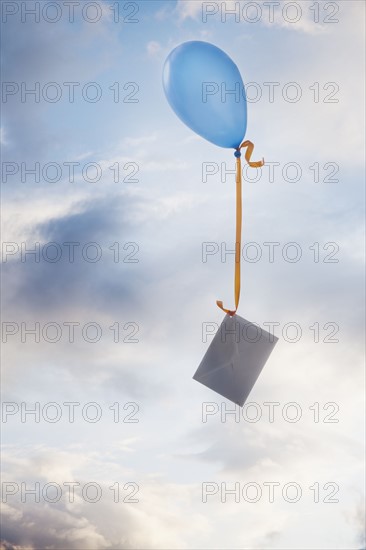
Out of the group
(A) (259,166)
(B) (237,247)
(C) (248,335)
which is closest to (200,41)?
(A) (259,166)

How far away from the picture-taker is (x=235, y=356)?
498cm

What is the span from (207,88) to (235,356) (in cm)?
218

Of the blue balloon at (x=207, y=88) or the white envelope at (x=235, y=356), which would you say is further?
the blue balloon at (x=207, y=88)

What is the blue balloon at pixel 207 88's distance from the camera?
506 cm

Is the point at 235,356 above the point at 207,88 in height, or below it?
below

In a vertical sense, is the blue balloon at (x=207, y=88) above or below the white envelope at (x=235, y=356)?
above

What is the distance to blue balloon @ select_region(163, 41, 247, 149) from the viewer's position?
506 centimetres

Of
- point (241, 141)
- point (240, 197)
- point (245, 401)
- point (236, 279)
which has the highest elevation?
point (241, 141)

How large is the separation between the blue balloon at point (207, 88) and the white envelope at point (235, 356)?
1.58m

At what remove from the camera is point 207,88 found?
16.6ft

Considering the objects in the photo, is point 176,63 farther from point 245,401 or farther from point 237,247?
point 245,401

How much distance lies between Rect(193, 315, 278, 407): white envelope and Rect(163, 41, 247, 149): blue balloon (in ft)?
5.17

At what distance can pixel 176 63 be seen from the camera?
199 inches

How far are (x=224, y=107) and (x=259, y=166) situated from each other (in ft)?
1.82
